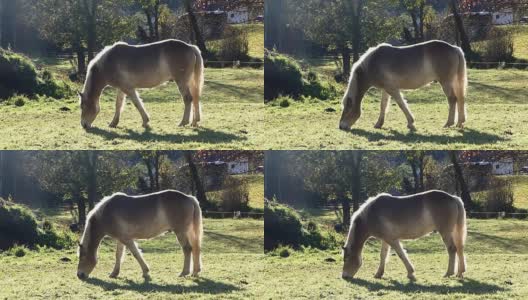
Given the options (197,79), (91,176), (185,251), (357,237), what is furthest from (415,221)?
(91,176)

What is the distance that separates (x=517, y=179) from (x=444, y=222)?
4.24m

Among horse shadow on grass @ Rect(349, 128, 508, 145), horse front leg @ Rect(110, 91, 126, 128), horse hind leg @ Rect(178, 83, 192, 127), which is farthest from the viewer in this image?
horse front leg @ Rect(110, 91, 126, 128)

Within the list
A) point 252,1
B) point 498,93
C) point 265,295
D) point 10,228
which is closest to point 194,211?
point 265,295

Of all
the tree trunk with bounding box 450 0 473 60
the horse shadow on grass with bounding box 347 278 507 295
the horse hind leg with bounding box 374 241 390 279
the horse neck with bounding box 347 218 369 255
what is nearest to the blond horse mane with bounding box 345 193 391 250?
the horse neck with bounding box 347 218 369 255

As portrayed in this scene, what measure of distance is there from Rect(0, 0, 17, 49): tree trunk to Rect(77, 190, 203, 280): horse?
Result: 6500 mm

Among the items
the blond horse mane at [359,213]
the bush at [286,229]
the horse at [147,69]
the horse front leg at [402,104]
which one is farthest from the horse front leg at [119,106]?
the blond horse mane at [359,213]

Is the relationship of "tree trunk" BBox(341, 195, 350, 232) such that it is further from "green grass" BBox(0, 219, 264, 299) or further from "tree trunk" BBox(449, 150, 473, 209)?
"tree trunk" BBox(449, 150, 473, 209)

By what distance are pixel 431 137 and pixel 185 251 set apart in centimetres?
481

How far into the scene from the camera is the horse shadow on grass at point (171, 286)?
17234 mm

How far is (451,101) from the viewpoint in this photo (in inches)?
786

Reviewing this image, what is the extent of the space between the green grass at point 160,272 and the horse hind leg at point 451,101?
4.08 metres

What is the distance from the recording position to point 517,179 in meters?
21.6

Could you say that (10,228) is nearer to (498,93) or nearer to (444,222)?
(444,222)

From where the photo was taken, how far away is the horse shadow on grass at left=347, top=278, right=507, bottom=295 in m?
16.8
